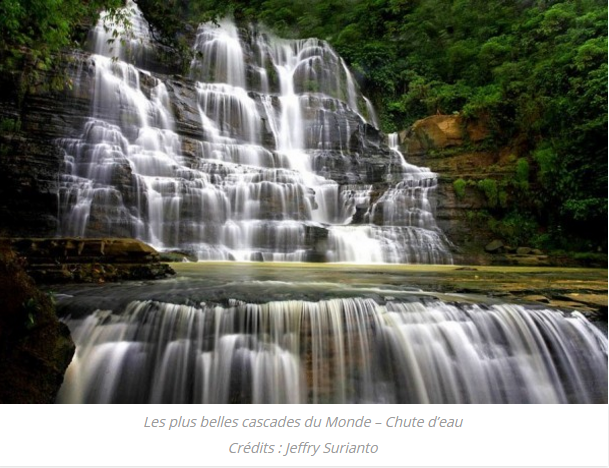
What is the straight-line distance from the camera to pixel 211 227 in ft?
36.1

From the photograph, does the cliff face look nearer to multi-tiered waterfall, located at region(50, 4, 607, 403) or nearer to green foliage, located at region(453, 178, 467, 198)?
green foliage, located at region(453, 178, 467, 198)

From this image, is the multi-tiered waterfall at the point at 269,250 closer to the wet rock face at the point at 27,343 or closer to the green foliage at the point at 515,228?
the wet rock face at the point at 27,343

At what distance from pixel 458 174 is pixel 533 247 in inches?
139

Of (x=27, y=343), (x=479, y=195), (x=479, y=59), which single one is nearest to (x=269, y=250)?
(x=479, y=195)

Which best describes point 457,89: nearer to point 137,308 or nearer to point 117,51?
point 117,51

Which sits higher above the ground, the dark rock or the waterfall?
the dark rock

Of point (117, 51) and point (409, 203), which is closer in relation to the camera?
point (409, 203)

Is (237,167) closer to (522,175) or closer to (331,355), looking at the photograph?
(522,175)

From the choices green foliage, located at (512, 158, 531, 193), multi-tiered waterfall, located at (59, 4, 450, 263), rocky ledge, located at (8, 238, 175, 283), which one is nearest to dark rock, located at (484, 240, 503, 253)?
multi-tiered waterfall, located at (59, 4, 450, 263)

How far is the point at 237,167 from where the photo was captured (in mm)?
13070

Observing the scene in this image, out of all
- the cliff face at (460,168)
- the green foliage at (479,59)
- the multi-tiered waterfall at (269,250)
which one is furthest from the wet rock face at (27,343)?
the cliff face at (460,168)

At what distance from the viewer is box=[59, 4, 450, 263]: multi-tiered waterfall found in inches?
413

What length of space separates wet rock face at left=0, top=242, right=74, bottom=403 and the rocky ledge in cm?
230

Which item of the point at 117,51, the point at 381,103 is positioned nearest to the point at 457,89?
the point at 381,103
